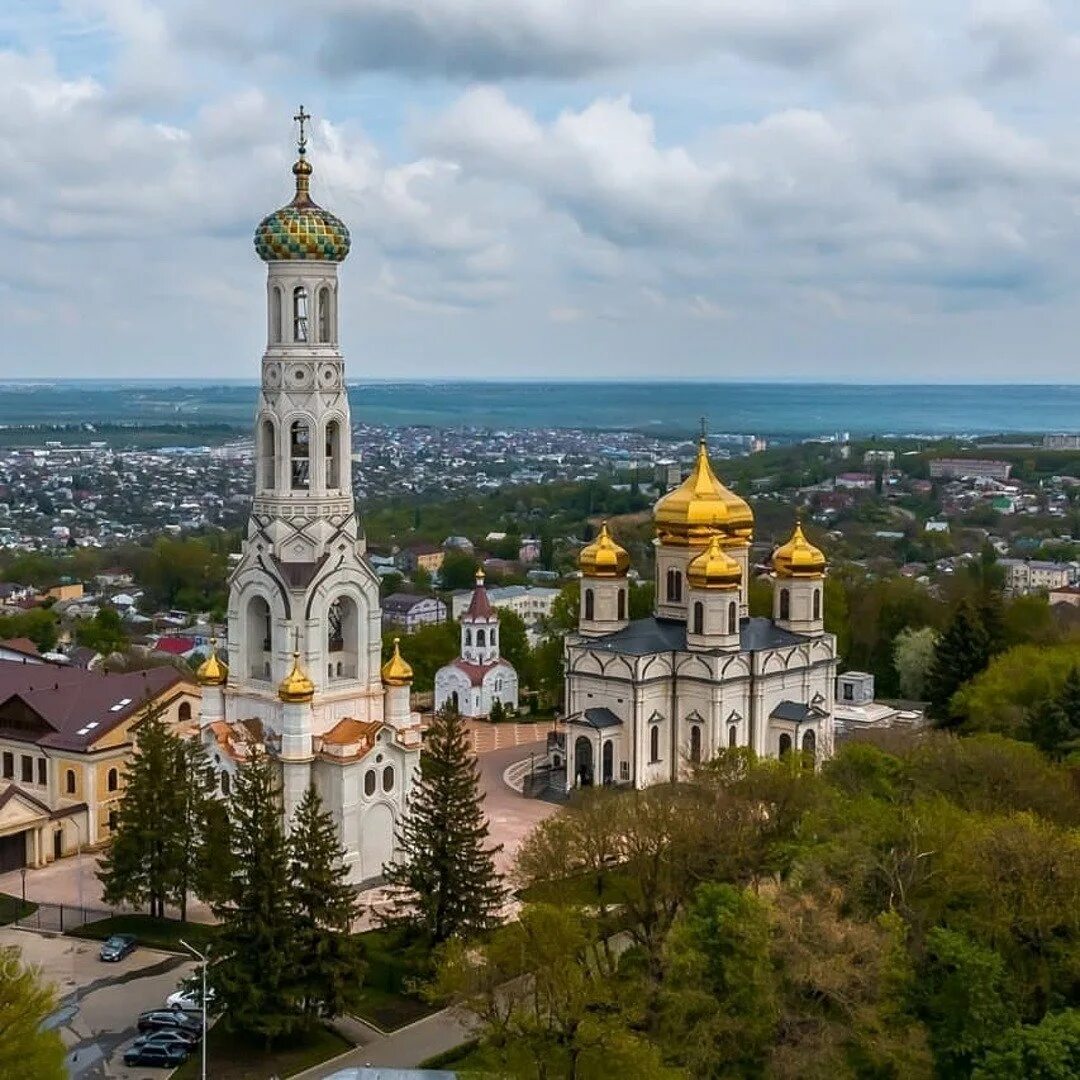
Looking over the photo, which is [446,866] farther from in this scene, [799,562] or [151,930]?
[799,562]

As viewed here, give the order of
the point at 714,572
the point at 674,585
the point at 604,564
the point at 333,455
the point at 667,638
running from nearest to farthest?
the point at 333,455
the point at 714,572
the point at 667,638
the point at 674,585
the point at 604,564

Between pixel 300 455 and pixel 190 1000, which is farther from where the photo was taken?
pixel 300 455

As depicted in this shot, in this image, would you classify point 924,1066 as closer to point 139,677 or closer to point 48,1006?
point 48,1006

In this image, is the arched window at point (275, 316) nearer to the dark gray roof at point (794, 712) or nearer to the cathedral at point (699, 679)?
the cathedral at point (699, 679)

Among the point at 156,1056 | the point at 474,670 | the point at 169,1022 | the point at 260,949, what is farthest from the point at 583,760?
the point at 156,1056

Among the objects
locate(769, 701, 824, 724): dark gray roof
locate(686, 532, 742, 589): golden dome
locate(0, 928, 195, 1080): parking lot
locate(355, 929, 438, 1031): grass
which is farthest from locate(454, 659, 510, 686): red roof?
locate(0, 928, 195, 1080): parking lot

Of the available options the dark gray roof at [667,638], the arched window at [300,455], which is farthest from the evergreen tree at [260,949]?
the dark gray roof at [667,638]

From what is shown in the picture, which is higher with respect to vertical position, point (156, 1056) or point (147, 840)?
point (147, 840)

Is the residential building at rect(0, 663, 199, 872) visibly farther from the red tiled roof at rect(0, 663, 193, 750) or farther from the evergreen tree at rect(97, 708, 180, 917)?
the evergreen tree at rect(97, 708, 180, 917)
